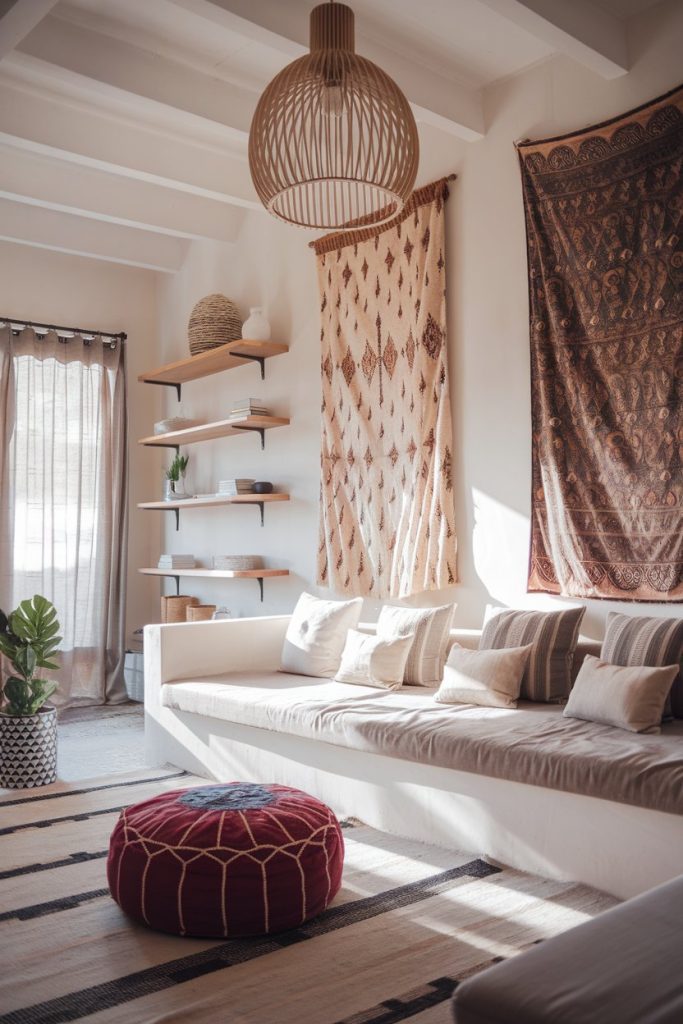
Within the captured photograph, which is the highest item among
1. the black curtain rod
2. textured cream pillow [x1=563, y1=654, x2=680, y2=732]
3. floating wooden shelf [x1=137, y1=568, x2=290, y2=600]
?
the black curtain rod

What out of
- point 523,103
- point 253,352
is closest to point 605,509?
point 523,103

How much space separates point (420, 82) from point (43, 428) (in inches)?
134

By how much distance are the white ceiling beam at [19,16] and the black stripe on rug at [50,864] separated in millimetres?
2967

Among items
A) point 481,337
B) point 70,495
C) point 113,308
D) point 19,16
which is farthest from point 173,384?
point 19,16

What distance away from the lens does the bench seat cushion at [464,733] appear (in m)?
2.66

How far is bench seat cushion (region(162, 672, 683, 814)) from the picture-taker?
266 cm

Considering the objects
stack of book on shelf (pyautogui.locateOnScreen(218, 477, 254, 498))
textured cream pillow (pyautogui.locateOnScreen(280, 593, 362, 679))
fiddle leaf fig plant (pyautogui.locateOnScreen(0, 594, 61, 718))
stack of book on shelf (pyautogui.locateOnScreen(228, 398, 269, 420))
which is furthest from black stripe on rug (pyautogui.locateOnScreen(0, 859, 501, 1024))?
stack of book on shelf (pyautogui.locateOnScreen(228, 398, 269, 420))

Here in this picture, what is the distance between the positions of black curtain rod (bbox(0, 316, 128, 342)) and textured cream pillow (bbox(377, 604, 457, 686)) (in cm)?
343

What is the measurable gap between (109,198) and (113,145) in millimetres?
770

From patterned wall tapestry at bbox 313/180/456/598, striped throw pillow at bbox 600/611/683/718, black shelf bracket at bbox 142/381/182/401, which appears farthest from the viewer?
black shelf bracket at bbox 142/381/182/401

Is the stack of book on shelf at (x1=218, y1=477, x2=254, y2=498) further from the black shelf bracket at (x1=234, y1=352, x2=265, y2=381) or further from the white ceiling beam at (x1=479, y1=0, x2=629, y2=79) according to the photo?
the white ceiling beam at (x1=479, y1=0, x2=629, y2=79)

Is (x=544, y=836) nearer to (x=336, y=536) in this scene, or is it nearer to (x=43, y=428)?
(x=336, y=536)

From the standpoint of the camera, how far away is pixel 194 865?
251 cm

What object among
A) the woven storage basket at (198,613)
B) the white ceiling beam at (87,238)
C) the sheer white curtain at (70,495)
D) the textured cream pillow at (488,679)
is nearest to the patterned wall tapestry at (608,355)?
the textured cream pillow at (488,679)
